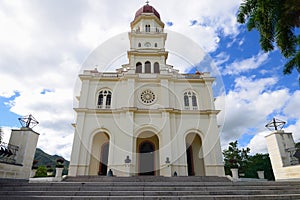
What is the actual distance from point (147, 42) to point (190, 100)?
31.8 feet

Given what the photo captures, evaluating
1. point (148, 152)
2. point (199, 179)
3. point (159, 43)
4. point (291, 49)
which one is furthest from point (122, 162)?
point (159, 43)

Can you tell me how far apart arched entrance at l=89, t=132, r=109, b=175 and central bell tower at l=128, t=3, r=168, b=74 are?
8.07 metres

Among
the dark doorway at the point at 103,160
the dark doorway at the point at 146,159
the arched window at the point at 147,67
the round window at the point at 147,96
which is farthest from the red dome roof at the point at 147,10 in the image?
the dark doorway at the point at 103,160

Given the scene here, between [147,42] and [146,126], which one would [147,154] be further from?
[147,42]

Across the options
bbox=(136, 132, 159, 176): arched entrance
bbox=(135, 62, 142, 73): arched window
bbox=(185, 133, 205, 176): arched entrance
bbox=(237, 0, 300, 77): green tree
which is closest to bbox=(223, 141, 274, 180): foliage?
bbox=(185, 133, 205, 176): arched entrance

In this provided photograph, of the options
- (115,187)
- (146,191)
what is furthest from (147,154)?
(146,191)

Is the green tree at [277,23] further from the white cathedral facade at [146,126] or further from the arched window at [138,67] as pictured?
the arched window at [138,67]

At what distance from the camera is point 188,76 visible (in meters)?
19.9

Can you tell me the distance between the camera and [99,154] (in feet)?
55.5

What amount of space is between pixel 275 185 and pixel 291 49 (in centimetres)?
702

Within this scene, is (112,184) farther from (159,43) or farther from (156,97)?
(159,43)

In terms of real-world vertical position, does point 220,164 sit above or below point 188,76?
below

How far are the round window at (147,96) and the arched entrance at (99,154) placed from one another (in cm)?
524

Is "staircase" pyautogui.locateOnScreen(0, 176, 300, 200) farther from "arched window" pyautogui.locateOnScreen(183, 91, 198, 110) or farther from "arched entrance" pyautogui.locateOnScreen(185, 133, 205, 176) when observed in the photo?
"arched window" pyautogui.locateOnScreen(183, 91, 198, 110)
